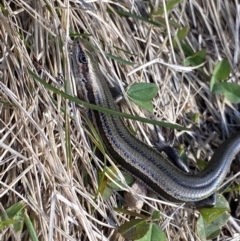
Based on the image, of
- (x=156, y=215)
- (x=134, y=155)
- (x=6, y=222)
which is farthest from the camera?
(x=134, y=155)

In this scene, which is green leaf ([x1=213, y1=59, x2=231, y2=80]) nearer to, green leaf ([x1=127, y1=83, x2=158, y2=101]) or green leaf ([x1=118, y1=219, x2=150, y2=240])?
green leaf ([x1=127, y1=83, x2=158, y2=101])

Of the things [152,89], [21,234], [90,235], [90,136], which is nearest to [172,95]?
[152,89]

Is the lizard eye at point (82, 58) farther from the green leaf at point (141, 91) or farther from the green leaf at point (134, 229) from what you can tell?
the green leaf at point (134, 229)

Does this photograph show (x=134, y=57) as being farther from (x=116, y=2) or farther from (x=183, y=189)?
(x=183, y=189)

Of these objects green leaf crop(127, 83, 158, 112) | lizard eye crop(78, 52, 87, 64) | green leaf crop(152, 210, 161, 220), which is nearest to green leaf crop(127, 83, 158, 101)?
green leaf crop(127, 83, 158, 112)

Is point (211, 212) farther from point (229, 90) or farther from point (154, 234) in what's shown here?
point (229, 90)

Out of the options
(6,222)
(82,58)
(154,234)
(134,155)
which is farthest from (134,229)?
(82,58)
